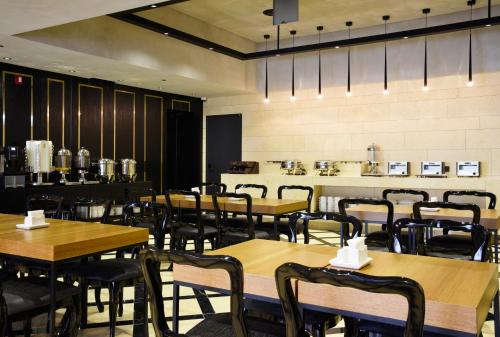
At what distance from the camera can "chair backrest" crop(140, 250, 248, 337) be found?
5.48 ft

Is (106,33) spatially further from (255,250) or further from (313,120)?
(255,250)

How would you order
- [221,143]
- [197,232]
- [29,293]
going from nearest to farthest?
[29,293]
[197,232]
[221,143]

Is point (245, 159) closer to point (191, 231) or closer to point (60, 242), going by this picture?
point (191, 231)

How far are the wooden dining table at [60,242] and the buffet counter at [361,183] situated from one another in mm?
5200

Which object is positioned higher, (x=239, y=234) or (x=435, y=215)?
A: (x=435, y=215)

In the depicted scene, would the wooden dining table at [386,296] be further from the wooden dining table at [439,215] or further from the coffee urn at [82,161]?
the coffee urn at [82,161]

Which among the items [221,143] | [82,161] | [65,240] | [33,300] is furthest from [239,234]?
[221,143]

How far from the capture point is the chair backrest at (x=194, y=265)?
5.48 feet

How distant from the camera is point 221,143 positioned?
34.4ft

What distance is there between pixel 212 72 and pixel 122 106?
1914mm

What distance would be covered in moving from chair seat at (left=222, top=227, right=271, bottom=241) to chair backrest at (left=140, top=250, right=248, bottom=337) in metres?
2.74

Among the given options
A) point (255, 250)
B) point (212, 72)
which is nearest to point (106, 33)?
point (212, 72)

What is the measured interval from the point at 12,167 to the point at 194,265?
5.70m

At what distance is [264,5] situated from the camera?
24.5 ft
